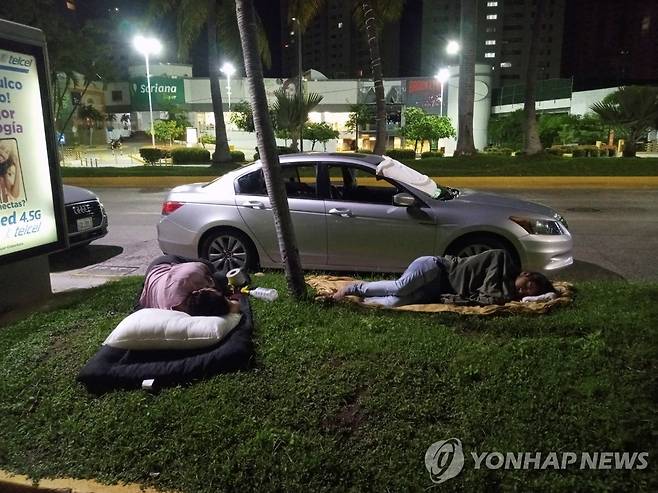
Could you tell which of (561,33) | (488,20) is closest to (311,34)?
(488,20)

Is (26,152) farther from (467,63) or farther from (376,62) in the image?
(467,63)

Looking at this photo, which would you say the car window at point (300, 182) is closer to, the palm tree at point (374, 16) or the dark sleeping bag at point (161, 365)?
the dark sleeping bag at point (161, 365)

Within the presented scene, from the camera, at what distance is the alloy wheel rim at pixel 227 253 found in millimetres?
6613

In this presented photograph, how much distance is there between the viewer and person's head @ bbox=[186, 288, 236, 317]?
398cm

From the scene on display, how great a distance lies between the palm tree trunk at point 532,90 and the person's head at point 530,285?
55.4 feet

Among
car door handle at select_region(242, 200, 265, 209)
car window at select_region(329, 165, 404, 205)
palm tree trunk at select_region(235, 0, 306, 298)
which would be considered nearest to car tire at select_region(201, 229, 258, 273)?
car door handle at select_region(242, 200, 265, 209)

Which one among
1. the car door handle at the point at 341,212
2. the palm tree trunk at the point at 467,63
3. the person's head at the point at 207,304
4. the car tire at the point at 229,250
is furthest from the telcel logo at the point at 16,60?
the palm tree trunk at the point at 467,63

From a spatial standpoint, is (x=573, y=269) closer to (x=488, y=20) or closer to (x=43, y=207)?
(x=43, y=207)

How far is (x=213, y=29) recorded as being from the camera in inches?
884

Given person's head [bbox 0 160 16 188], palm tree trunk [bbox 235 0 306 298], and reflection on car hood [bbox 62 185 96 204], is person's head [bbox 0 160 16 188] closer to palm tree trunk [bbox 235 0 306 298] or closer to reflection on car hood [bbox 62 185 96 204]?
palm tree trunk [bbox 235 0 306 298]

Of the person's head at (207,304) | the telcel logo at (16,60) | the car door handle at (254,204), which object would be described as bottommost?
the person's head at (207,304)

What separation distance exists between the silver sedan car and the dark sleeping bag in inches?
102

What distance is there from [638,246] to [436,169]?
10714 millimetres

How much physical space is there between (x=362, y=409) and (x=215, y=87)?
69.0 feet
